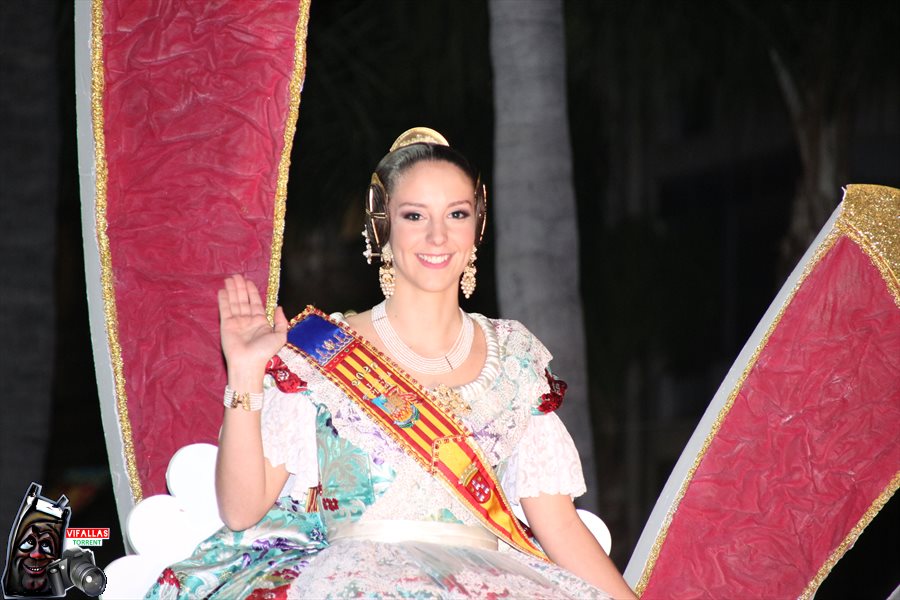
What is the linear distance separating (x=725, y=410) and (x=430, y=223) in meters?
0.88

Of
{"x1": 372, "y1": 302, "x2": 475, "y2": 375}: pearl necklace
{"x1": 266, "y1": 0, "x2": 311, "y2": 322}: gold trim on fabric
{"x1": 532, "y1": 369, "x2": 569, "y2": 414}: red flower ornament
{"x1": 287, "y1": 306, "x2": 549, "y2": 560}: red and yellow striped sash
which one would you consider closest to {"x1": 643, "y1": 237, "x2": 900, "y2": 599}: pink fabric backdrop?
{"x1": 532, "y1": 369, "x2": 569, "y2": 414}: red flower ornament

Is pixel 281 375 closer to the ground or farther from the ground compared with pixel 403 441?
farther from the ground

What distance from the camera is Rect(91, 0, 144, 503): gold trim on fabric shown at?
8.22ft

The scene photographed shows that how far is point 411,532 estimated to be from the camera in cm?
228

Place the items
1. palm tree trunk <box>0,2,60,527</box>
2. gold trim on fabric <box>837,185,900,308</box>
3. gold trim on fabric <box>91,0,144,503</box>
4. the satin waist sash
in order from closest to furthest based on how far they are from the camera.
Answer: the satin waist sash → gold trim on fabric <box>91,0,144,503</box> → gold trim on fabric <box>837,185,900,308</box> → palm tree trunk <box>0,2,60,527</box>

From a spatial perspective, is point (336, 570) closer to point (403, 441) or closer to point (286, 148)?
point (403, 441)

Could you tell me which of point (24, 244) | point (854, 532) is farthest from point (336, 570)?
point (24, 244)

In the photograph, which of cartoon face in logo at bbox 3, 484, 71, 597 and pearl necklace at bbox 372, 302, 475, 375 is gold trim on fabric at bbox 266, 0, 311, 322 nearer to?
pearl necklace at bbox 372, 302, 475, 375

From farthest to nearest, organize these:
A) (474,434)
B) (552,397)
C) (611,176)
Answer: (611,176) < (552,397) < (474,434)

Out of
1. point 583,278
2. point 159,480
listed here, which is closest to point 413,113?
point 583,278

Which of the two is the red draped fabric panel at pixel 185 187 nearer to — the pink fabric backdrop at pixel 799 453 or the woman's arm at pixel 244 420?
the woman's arm at pixel 244 420

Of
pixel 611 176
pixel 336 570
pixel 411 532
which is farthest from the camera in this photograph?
pixel 611 176

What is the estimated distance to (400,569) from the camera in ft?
6.97

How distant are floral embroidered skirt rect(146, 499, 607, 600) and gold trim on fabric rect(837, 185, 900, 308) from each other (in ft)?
3.48
